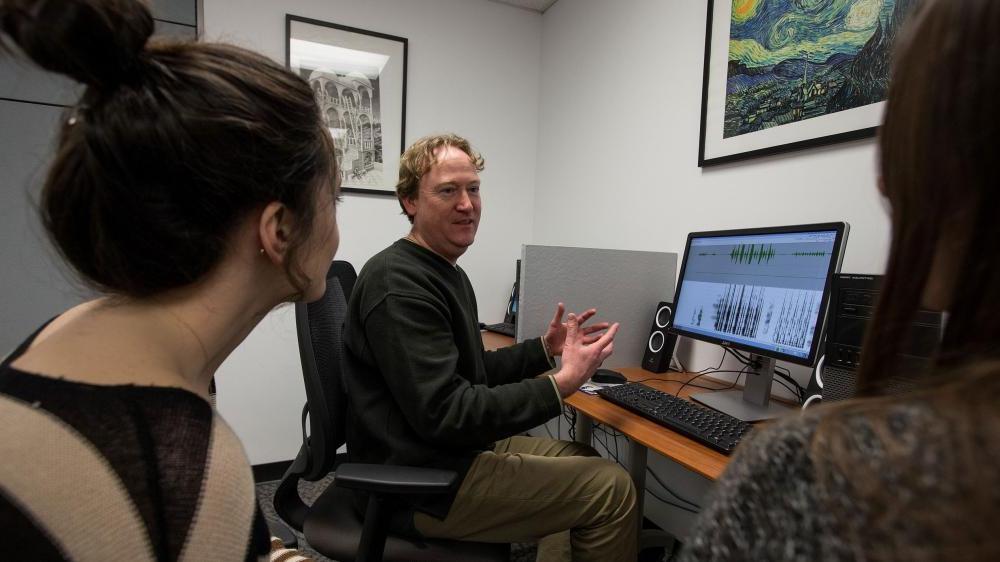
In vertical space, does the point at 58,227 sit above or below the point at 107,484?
above

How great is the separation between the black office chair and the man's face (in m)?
0.30

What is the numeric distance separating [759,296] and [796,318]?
0.43 ft

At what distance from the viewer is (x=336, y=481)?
1.05 meters

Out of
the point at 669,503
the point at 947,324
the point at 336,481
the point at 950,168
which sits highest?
the point at 950,168

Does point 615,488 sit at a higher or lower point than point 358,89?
lower

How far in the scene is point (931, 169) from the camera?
1.26ft

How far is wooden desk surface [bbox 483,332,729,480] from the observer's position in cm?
100

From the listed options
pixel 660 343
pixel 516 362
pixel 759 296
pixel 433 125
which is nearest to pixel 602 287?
pixel 660 343

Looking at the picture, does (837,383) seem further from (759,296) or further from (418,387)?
(418,387)

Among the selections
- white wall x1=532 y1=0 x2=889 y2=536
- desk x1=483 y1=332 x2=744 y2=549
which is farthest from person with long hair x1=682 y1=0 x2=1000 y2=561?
white wall x1=532 y1=0 x2=889 y2=536

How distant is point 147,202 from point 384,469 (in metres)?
0.69

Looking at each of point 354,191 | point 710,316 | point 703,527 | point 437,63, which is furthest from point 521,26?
point 703,527

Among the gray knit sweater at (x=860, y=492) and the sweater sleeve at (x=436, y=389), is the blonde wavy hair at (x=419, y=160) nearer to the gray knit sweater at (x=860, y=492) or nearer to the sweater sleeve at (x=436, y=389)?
the sweater sleeve at (x=436, y=389)

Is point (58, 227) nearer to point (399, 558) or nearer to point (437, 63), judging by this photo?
point (399, 558)
